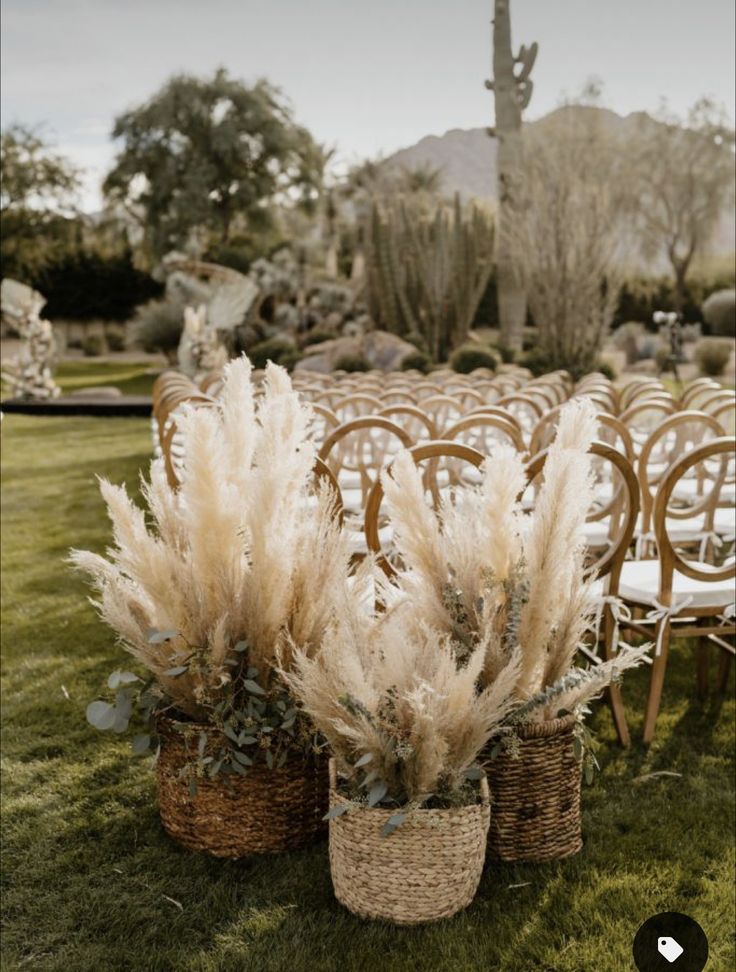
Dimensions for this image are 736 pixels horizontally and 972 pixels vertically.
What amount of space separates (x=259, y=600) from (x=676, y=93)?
37064 mm

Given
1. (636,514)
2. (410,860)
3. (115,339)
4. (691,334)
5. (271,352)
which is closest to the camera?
(410,860)

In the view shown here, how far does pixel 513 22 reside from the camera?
19.9m

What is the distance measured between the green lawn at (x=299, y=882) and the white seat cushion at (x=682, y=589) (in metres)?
0.47

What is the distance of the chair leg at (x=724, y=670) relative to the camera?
377cm

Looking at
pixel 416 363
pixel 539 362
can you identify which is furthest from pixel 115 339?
pixel 539 362

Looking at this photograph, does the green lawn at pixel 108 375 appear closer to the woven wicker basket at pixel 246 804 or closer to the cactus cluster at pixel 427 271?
the cactus cluster at pixel 427 271

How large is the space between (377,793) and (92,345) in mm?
28784

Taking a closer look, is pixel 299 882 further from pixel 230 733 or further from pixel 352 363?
pixel 352 363

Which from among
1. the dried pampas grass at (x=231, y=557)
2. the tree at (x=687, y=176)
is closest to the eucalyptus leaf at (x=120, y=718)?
the dried pampas grass at (x=231, y=557)

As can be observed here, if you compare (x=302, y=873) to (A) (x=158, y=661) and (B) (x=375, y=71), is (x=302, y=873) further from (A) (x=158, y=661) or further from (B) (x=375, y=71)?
(B) (x=375, y=71)

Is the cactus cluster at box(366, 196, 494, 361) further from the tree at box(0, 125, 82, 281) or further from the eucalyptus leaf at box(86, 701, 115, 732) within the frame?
the eucalyptus leaf at box(86, 701, 115, 732)

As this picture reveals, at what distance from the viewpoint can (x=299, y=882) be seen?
248 cm

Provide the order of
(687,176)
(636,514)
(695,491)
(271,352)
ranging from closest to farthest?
(636,514) → (695,491) → (271,352) → (687,176)

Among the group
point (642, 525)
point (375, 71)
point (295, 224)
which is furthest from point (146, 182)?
point (642, 525)
